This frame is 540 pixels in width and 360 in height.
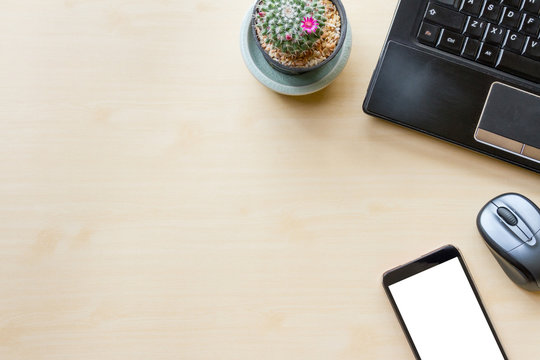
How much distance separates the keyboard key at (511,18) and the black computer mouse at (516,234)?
0.21m

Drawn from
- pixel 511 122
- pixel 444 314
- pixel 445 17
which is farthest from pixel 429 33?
pixel 444 314

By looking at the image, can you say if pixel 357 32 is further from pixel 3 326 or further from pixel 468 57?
pixel 3 326

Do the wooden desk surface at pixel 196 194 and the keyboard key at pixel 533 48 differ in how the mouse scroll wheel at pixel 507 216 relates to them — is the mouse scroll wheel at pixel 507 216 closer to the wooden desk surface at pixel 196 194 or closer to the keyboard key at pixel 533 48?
the wooden desk surface at pixel 196 194

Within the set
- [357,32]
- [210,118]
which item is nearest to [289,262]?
[210,118]

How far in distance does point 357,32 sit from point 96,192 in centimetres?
42

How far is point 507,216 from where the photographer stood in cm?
61

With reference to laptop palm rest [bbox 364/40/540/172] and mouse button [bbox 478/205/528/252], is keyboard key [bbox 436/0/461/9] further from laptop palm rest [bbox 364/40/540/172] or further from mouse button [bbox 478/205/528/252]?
mouse button [bbox 478/205/528/252]

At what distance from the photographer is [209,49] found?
0.65 meters

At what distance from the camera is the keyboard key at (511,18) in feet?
1.90

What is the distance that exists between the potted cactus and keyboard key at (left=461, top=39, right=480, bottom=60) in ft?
0.53

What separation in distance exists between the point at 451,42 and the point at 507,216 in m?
0.23

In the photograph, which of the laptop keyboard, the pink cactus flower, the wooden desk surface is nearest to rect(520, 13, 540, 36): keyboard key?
the laptop keyboard

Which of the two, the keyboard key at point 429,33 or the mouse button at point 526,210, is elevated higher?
the keyboard key at point 429,33

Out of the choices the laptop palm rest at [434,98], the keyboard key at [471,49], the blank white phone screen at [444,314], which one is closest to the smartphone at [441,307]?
the blank white phone screen at [444,314]
